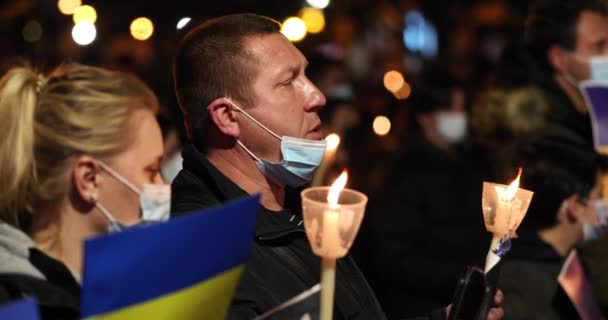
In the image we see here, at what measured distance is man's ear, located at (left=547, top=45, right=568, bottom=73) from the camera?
545 centimetres

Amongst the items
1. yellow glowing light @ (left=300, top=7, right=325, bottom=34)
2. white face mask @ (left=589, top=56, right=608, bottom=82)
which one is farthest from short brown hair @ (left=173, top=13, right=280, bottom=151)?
yellow glowing light @ (left=300, top=7, right=325, bottom=34)

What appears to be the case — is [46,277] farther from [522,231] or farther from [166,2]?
[166,2]

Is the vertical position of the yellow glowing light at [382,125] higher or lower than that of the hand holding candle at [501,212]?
lower

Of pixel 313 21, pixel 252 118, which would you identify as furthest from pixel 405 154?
pixel 313 21

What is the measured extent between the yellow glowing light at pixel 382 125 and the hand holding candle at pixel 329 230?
5.54 m

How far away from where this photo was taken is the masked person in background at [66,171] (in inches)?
99.5

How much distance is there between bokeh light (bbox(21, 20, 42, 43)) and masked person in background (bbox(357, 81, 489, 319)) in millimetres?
3722

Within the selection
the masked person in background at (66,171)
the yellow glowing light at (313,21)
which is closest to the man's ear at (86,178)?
the masked person in background at (66,171)

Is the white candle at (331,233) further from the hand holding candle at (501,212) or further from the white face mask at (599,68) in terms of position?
the white face mask at (599,68)

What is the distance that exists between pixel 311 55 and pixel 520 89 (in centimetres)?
272

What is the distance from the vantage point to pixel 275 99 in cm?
325

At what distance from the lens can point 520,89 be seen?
560cm

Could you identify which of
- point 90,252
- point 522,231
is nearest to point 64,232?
point 90,252

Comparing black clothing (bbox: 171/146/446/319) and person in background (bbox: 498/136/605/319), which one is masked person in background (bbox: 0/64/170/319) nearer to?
black clothing (bbox: 171/146/446/319)
